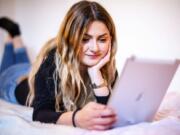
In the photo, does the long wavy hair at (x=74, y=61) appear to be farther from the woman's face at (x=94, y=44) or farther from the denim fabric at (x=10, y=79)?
the denim fabric at (x=10, y=79)

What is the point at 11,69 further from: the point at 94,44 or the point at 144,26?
the point at 144,26

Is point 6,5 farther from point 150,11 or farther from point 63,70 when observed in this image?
point 150,11

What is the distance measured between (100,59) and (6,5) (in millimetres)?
455

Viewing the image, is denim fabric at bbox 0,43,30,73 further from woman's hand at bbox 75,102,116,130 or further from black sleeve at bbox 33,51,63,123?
woman's hand at bbox 75,102,116,130

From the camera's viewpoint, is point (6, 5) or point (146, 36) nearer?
point (146, 36)

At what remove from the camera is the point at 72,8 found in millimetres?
1106

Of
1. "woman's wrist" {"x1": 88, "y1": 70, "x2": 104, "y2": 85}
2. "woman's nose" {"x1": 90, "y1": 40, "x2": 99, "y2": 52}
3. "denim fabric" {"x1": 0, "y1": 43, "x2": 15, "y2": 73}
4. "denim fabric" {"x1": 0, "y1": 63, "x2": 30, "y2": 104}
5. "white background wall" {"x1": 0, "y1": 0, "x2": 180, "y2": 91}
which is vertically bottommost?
"denim fabric" {"x1": 0, "y1": 63, "x2": 30, "y2": 104}

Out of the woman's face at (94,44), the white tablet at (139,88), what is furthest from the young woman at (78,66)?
the white tablet at (139,88)

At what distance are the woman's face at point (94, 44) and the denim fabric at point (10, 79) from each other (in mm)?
299

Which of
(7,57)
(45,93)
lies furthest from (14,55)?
(45,93)

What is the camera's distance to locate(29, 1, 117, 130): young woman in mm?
1047

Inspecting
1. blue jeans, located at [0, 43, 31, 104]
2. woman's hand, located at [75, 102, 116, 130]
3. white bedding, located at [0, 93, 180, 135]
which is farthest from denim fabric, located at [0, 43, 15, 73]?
woman's hand, located at [75, 102, 116, 130]

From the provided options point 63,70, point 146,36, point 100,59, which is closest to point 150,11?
point 146,36

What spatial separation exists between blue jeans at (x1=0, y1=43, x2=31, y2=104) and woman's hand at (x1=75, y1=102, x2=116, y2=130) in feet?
1.39
